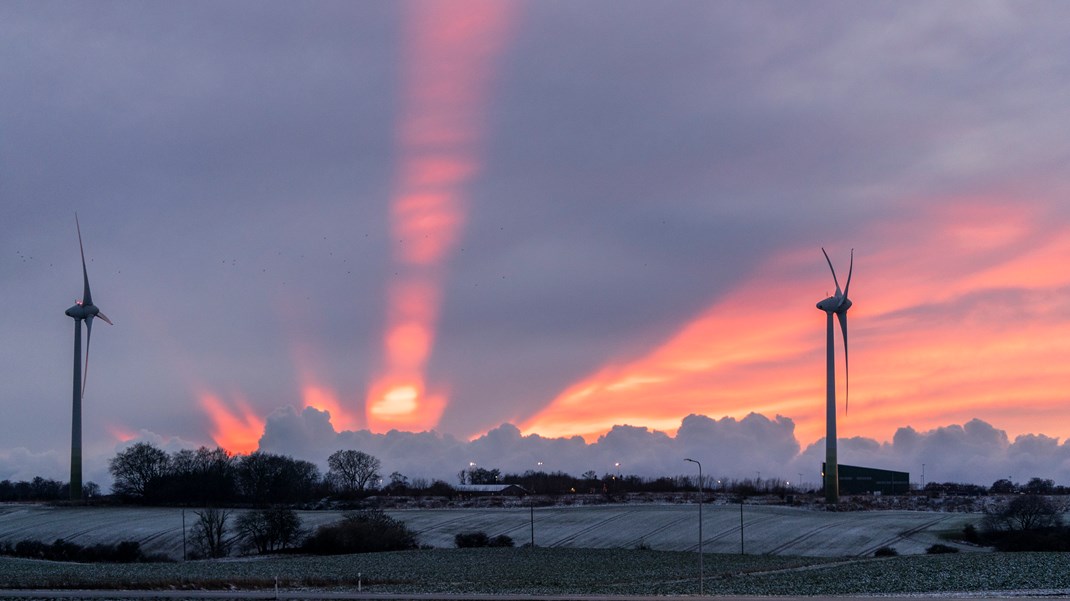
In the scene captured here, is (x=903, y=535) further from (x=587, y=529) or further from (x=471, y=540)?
(x=471, y=540)

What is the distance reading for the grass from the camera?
90.1 meters

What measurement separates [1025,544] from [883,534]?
65.9 ft

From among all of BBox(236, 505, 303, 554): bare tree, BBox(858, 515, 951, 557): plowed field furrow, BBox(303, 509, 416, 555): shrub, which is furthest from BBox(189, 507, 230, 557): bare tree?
BBox(858, 515, 951, 557): plowed field furrow

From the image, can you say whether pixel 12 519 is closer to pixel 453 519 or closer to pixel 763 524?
pixel 453 519

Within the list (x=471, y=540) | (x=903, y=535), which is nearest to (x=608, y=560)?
(x=471, y=540)

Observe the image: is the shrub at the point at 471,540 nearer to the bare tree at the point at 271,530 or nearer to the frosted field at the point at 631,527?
the frosted field at the point at 631,527

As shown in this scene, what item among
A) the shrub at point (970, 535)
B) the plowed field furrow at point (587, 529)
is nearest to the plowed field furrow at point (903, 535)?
the shrub at point (970, 535)

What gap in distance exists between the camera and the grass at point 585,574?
90125mm

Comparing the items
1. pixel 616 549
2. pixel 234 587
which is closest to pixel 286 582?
pixel 234 587

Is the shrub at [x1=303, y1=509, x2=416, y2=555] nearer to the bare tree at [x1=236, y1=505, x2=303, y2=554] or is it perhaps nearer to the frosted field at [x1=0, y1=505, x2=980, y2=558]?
the bare tree at [x1=236, y1=505, x2=303, y2=554]

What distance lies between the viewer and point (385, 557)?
138125mm

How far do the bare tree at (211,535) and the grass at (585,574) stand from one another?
2738cm

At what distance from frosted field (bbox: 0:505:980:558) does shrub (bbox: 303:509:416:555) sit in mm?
4636

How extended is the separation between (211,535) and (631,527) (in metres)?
64.0
